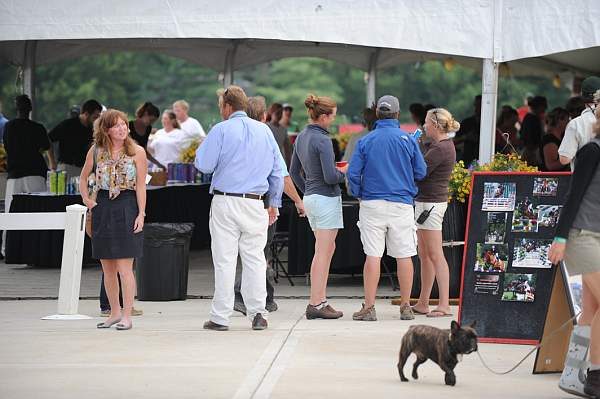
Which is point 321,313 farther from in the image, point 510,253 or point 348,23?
point 348,23

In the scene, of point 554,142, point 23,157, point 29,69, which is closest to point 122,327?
point 23,157

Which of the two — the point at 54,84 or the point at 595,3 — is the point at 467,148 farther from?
the point at 54,84

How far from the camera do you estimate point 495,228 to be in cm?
864

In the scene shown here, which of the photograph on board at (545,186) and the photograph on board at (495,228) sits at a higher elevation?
the photograph on board at (545,186)

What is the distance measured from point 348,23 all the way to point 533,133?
22.1 ft

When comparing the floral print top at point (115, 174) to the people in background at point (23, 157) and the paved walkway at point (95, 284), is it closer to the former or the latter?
the paved walkway at point (95, 284)

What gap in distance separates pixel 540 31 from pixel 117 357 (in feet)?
16.5

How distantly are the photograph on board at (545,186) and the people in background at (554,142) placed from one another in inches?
181

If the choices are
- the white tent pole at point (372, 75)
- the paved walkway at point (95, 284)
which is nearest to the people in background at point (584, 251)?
the paved walkway at point (95, 284)

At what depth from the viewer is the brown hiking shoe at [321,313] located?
10.2 m

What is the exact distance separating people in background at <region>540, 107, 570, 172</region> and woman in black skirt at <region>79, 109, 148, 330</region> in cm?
541

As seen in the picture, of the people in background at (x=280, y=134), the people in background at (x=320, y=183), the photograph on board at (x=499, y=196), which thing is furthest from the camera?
the people in background at (x=280, y=134)

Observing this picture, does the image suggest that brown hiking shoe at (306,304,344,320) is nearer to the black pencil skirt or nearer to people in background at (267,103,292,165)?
the black pencil skirt

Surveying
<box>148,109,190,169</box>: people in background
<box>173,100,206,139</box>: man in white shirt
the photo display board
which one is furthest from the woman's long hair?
<box>173,100,206,139</box>: man in white shirt
